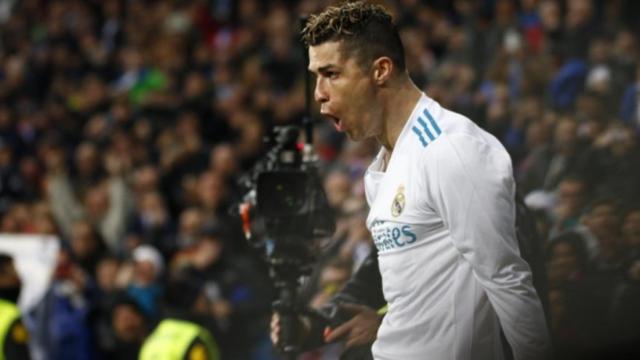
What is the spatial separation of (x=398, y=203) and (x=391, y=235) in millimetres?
101

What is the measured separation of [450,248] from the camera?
3.46 meters

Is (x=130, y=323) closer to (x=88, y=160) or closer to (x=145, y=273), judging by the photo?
(x=145, y=273)

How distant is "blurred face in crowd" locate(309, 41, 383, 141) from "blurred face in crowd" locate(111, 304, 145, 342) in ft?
14.5

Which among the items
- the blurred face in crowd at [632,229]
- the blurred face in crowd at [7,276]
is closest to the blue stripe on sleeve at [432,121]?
the blurred face in crowd at [632,229]

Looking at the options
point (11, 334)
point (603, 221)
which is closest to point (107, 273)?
point (11, 334)

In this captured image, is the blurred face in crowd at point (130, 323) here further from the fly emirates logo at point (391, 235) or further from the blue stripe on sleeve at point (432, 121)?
the blue stripe on sleeve at point (432, 121)

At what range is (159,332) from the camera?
648 centimetres

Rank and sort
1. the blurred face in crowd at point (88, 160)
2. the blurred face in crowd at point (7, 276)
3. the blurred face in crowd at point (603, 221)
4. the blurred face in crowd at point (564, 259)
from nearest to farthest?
the blurred face in crowd at point (564, 259)
the blurred face in crowd at point (603, 221)
the blurred face in crowd at point (7, 276)
the blurred face in crowd at point (88, 160)

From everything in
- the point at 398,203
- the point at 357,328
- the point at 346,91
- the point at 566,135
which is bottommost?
the point at 357,328

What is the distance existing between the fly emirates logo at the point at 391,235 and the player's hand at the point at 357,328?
0.60 metres

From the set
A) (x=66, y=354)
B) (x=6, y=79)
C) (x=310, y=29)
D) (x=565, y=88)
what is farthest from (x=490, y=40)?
(x=6, y=79)

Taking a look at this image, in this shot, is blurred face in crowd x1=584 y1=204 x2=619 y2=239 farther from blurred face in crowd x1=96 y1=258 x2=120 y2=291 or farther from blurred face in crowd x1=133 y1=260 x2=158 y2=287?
blurred face in crowd x1=96 y1=258 x2=120 y2=291

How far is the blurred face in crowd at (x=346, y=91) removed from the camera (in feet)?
12.0

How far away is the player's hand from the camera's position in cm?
423
